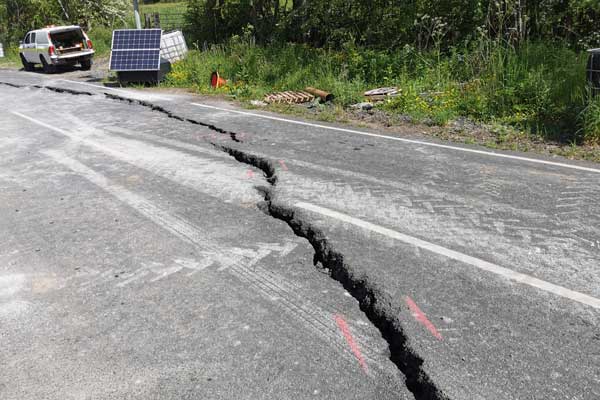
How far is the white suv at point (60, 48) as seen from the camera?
21.5 metres

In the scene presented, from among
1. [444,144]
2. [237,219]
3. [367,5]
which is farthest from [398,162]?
[367,5]

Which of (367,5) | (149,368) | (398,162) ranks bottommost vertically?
(149,368)

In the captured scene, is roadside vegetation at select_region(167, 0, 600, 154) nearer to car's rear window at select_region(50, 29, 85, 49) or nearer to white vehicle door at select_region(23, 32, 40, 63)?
car's rear window at select_region(50, 29, 85, 49)

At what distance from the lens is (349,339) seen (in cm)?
304

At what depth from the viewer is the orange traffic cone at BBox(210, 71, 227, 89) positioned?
48.2 ft

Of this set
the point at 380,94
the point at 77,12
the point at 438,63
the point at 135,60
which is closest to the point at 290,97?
the point at 380,94

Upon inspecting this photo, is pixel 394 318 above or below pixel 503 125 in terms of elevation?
below

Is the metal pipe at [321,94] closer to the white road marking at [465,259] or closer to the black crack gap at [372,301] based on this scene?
the black crack gap at [372,301]

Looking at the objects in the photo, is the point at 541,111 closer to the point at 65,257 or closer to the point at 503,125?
the point at 503,125

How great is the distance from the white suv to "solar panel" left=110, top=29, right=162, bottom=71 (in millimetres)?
6679

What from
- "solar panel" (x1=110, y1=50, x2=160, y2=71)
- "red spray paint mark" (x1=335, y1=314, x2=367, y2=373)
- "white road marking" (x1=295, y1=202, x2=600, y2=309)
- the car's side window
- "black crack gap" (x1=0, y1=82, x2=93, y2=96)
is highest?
the car's side window

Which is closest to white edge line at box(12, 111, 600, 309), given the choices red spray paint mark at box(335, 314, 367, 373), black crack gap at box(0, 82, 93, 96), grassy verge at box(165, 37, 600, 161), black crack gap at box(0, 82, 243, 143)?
red spray paint mark at box(335, 314, 367, 373)

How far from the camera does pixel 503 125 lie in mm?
8516

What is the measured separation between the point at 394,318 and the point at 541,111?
6.95 m
